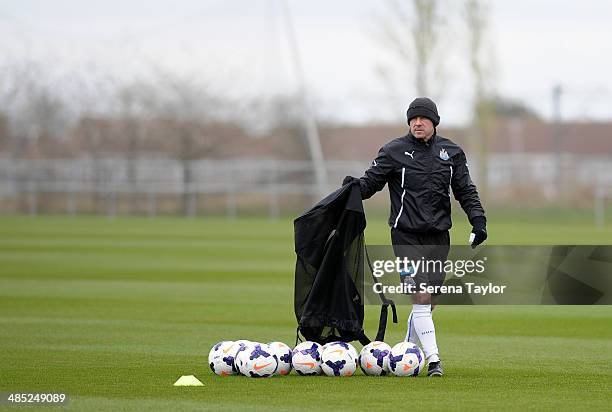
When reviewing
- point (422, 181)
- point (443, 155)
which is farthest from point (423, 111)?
point (422, 181)

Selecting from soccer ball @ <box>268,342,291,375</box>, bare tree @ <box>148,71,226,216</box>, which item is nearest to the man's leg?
soccer ball @ <box>268,342,291,375</box>

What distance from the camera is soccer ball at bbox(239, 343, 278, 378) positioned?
1002 centimetres

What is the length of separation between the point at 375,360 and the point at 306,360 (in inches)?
20.2

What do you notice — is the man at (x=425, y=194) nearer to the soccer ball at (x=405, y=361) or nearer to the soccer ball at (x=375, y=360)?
the soccer ball at (x=405, y=361)

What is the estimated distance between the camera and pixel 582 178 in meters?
55.7

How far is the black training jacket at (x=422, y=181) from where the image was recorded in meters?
10.1

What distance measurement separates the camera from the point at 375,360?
10109mm

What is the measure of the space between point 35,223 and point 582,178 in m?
23.2

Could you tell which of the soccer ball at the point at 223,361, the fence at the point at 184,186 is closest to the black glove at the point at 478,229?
the soccer ball at the point at 223,361

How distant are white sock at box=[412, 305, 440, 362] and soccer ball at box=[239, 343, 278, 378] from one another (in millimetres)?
1126

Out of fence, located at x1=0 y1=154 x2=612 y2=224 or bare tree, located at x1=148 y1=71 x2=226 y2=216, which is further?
bare tree, located at x1=148 y1=71 x2=226 y2=216

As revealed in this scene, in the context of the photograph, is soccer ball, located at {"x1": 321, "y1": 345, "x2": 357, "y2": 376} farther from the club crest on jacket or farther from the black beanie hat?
the black beanie hat

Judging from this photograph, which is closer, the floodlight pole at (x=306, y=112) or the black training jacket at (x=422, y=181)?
the black training jacket at (x=422, y=181)

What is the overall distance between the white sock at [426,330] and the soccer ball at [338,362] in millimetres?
558
